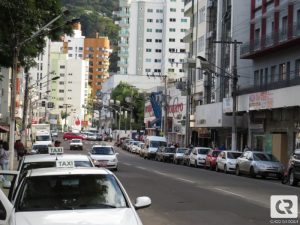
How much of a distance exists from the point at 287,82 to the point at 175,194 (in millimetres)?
24292

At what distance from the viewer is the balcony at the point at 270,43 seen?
4475 cm

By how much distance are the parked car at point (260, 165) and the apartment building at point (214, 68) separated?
14.5 meters

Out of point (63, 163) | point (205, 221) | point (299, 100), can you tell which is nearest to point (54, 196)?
point (63, 163)

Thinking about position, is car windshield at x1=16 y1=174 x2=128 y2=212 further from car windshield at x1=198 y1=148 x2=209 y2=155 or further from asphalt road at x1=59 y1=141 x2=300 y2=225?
car windshield at x1=198 y1=148 x2=209 y2=155

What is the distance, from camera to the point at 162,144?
67750 millimetres

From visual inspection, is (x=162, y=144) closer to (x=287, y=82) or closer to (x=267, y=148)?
(x=267, y=148)

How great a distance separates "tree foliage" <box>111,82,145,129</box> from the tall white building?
1946 centimetres

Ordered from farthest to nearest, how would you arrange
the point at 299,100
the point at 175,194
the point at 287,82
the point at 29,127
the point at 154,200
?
the point at 29,127 → the point at 287,82 → the point at 299,100 → the point at 175,194 → the point at 154,200

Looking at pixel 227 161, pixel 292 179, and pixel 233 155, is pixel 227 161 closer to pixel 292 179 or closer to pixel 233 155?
pixel 233 155

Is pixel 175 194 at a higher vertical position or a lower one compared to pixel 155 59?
lower

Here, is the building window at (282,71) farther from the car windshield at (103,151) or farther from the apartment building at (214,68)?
the car windshield at (103,151)

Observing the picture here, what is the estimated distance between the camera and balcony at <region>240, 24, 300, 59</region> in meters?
44.8

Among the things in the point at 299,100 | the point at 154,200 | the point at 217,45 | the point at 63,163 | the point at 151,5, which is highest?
the point at 151,5

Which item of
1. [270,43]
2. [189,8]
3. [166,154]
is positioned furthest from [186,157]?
[189,8]
